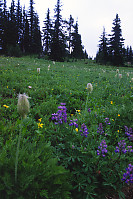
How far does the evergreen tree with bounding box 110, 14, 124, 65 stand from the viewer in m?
32.2

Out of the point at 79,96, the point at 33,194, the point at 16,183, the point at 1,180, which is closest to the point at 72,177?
the point at 33,194

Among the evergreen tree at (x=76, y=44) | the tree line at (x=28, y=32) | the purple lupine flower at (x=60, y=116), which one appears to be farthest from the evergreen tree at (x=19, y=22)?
the purple lupine flower at (x=60, y=116)

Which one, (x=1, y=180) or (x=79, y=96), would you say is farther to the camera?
(x=79, y=96)

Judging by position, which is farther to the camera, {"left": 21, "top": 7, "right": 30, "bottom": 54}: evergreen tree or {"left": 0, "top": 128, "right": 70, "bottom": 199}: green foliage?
{"left": 21, "top": 7, "right": 30, "bottom": 54}: evergreen tree

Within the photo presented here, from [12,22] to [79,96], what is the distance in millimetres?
42984

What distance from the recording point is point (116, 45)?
32.8 metres

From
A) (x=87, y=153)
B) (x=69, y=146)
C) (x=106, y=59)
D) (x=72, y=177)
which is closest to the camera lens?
(x=72, y=177)

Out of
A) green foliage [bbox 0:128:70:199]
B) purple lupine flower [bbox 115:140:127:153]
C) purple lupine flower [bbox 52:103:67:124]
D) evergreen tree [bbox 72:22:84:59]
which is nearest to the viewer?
green foliage [bbox 0:128:70:199]

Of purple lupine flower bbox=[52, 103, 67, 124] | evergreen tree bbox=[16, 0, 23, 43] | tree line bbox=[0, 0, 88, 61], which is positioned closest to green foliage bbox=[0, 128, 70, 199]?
purple lupine flower bbox=[52, 103, 67, 124]

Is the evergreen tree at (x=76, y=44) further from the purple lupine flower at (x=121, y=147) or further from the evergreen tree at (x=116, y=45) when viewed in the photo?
the purple lupine flower at (x=121, y=147)

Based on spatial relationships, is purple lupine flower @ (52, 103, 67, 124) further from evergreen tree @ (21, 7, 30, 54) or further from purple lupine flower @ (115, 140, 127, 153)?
evergreen tree @ (21, 7, 30, 54)

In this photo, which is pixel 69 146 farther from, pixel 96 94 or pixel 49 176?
pixel 96 94

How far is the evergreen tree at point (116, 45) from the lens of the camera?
106 ft

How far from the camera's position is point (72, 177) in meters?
1.65
